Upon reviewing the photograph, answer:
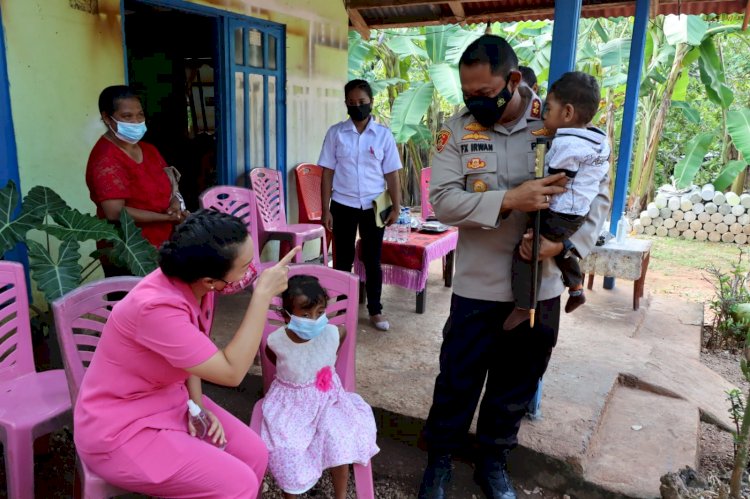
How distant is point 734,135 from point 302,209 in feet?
19.8

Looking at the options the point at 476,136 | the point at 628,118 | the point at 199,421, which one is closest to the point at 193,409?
the point at 199,421

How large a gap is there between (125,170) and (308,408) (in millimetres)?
1577

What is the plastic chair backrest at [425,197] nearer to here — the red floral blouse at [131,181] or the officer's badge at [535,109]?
the red floral blouse at [131,181]

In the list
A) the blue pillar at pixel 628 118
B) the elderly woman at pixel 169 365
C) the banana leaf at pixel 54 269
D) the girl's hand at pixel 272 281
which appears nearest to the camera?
the elderly woman at pixel 169 365

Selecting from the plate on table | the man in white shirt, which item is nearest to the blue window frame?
the man in white shirt

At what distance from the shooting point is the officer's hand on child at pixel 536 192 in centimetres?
192

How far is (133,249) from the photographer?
9.02 feet

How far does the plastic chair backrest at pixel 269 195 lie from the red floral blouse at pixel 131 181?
72.4 inches

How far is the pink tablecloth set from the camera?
14.5 ft

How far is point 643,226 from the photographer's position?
10.1 meters

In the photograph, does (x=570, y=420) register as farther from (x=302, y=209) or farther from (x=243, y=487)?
(x=302, y=209)

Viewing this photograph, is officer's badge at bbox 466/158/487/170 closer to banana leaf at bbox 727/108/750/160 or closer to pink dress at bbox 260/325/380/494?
pink dress at bbox 260/325/380/494

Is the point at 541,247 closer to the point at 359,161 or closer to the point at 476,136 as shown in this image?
the point at 476,136

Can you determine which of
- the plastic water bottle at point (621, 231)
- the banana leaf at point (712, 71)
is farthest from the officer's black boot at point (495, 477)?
the banana leaf at point (712, 71)
